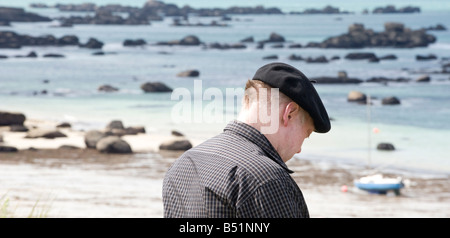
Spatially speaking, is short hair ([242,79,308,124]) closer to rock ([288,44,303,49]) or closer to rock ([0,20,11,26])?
rock ([288,44,303,49])

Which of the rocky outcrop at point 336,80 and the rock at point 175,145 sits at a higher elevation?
the rock at point 175,145

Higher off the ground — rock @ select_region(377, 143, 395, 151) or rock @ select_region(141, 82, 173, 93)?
rock @ select_region(377, 143, 395, 151)

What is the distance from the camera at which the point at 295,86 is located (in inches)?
108

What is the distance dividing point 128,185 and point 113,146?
17.1 feet

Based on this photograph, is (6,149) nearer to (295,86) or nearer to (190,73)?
(295,86)

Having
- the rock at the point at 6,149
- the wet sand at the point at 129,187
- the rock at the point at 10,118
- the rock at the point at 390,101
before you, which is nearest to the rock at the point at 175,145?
the wet sand at the point at 129,187

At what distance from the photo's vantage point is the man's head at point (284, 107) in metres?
2.74

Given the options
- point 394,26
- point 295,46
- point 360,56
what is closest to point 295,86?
point 360,56

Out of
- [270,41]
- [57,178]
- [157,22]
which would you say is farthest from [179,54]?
[157,22]

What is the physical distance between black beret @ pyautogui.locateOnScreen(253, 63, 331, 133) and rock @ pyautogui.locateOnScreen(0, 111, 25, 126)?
99.3 feet

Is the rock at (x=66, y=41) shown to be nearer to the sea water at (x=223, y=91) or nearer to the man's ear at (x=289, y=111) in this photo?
the sea water at (x=223, y=91)

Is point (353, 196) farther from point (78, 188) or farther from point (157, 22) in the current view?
point (157, 22)

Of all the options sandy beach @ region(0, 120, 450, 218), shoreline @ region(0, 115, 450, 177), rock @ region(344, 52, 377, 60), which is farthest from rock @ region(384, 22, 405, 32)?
sandy beach @ region(0, 120, 450, 218)

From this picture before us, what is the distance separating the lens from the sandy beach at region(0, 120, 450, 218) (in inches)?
709
